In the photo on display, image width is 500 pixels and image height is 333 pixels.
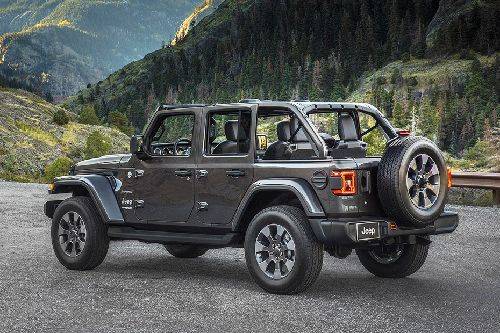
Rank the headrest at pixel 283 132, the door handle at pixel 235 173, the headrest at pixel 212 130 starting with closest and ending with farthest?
the door handle at pixel 235 173
the headrest at pixel 283 132
the headrest at pixel 212 130

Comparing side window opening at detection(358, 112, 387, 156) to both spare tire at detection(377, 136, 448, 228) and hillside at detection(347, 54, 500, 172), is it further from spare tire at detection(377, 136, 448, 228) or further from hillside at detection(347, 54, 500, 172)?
hillside at detection(347, 54, 500, 172)

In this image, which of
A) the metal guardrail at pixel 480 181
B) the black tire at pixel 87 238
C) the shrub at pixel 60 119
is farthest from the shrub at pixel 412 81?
the black tire at pixel 87 238

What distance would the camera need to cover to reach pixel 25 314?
6.46 m

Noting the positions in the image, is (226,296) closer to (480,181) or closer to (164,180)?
(164,180)

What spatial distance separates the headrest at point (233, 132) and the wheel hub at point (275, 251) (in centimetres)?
121

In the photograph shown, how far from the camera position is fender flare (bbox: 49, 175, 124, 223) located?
8852mm

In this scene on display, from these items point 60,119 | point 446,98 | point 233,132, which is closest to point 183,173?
point 233,132

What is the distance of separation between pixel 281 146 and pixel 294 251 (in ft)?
3.88

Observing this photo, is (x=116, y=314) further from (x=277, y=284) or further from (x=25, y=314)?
(x=277, y=284)

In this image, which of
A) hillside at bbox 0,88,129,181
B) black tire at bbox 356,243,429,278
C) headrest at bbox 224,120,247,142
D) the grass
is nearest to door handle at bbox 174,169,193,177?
headrest at bbox 224,120,247,142

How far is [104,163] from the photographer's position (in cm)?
922

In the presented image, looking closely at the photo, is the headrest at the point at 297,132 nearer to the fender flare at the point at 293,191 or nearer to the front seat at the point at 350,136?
the front seat at the point at 350,136

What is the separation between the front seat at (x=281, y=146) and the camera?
7.79 metres

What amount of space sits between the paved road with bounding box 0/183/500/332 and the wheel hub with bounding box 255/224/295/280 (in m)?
0.26
